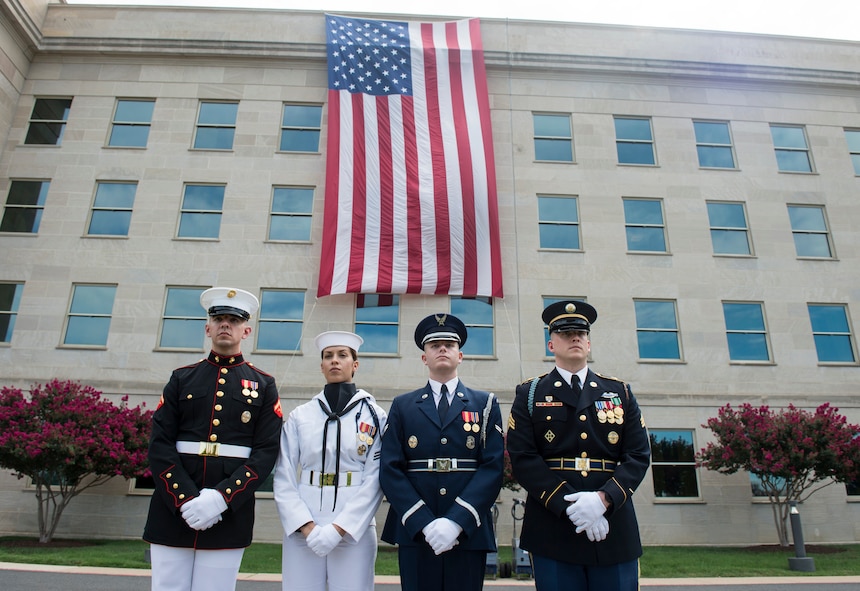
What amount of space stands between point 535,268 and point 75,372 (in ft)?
44.8

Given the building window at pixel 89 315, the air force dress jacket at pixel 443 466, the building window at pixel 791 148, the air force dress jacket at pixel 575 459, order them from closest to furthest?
the air force dress jacket at pixel 575 459 → the air force dress jacket at pixel 443 466 → the building window at pixel 89 315 → the building window at pixel 791 148

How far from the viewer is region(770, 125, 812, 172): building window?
18781 millimetres

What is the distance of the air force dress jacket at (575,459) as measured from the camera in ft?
11.8

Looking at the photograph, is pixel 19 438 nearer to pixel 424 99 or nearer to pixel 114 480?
pixel 114 480

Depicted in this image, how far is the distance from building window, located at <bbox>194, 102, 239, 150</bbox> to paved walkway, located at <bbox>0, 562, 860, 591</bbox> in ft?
43.0

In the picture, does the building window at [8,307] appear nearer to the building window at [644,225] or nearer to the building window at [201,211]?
the building window at [201,211]

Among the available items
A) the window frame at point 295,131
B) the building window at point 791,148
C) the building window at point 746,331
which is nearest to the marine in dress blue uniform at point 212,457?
the window frame at point 295,131

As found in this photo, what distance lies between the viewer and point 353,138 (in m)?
16.1

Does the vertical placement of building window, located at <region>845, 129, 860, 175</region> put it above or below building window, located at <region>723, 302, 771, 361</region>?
above

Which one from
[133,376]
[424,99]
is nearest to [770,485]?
[424,99]

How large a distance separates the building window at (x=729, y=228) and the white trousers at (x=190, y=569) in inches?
690

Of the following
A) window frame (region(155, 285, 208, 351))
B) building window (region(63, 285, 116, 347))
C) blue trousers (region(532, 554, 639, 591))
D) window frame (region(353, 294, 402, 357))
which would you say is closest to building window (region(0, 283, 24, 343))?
Answer: building window (region(63, 285, 116, 347))

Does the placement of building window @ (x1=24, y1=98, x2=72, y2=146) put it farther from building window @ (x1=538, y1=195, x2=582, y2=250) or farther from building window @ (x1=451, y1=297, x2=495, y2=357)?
building window @ (x1=538, y1=195, x2=582, y2=250)

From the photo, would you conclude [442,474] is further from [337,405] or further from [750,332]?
[750,332]
